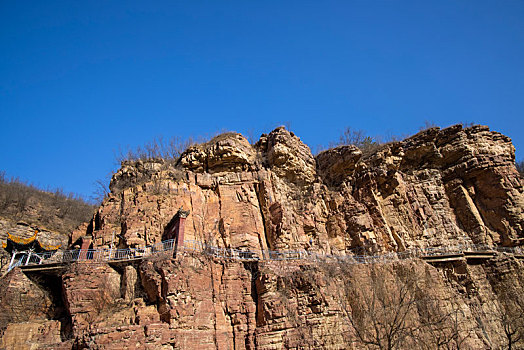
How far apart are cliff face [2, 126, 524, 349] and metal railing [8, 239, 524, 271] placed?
49 cm

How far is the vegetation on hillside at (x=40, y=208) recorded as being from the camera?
28.6 m

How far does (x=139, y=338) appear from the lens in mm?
13172

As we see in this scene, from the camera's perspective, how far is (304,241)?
70.9ft

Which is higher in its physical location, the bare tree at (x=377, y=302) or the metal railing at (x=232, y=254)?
the metal railing at (x=232, y=254)

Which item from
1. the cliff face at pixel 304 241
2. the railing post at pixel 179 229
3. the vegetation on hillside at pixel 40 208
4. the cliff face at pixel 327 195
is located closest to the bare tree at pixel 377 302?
the cliff face at pixel 304 241

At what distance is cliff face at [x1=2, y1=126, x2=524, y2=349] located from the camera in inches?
585

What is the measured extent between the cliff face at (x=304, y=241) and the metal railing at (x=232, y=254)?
49 cm

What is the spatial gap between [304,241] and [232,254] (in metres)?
5.28

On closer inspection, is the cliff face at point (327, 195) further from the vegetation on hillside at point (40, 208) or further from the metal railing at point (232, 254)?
the vegetation on hillside at point (40, 208)

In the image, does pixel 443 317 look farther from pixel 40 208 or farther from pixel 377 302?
pixel 40 208

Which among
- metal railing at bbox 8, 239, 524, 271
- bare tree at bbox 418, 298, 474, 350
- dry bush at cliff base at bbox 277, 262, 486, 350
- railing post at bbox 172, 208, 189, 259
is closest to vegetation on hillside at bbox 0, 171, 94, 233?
metal railing at bbox 8, 239, 524, 271

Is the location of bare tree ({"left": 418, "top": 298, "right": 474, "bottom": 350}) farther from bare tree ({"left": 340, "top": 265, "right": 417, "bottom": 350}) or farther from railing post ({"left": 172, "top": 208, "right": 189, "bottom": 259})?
railing post ({"left": 172, "top": 208, "right": 189, "bottom": 259})

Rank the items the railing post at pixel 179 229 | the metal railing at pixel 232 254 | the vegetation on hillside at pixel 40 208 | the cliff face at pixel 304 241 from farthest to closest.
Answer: the vegetation on hillside at pixel 40 208 < the metal railing at pixel 232 254 < the railing post at pixel 179 229 < the cliff face at pixel 304 241

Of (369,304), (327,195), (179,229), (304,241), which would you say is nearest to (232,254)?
(179,229)
